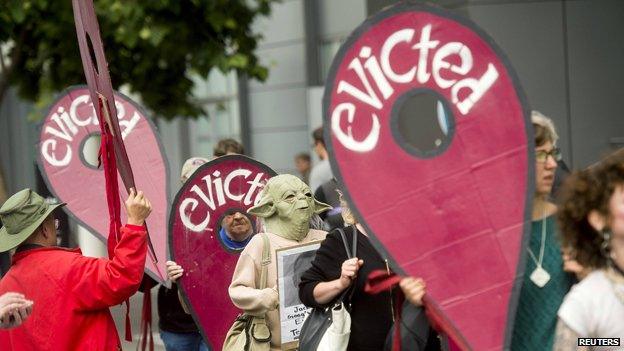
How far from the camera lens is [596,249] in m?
3.48

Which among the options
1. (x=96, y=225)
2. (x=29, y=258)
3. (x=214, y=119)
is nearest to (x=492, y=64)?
(x=29, y=258)

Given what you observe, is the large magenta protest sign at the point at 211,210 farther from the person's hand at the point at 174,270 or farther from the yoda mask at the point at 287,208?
the yoda mask at the point at 287,208

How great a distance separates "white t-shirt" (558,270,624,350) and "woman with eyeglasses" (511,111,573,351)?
53 centimetres

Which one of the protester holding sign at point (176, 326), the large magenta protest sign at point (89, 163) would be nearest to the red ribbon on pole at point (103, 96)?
the large magenta protest sign at point (89, 163)

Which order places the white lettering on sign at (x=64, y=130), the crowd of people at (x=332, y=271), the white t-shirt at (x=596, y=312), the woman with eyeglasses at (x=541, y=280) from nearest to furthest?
the white t-shirt at (x=596, y=312) < the crowd of people at (x=332, y=271) < the woman with eyeglasses at (x=541, y=280) < the white lettering on sign at (x=64, y=130)

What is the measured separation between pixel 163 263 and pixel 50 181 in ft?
3.36

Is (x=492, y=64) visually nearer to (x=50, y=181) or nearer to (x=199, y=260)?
(x=199, y=260)

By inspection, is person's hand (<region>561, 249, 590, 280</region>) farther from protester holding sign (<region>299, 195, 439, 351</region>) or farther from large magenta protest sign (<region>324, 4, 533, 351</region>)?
protester holding sign (<region>299, 195, 439, 351</region>)

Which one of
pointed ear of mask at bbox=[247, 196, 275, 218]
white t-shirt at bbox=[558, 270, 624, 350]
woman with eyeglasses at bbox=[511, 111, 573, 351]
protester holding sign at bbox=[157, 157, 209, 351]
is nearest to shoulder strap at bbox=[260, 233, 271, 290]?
pointed ear of mask at bbox=[247, 196, 275, 218]

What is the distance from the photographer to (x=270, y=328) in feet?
18.9

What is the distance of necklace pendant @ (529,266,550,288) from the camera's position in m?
3.98

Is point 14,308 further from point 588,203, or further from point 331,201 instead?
point 331,201

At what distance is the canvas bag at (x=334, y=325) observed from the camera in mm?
4742

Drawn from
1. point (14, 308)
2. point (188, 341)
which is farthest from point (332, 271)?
point (188, 341)
